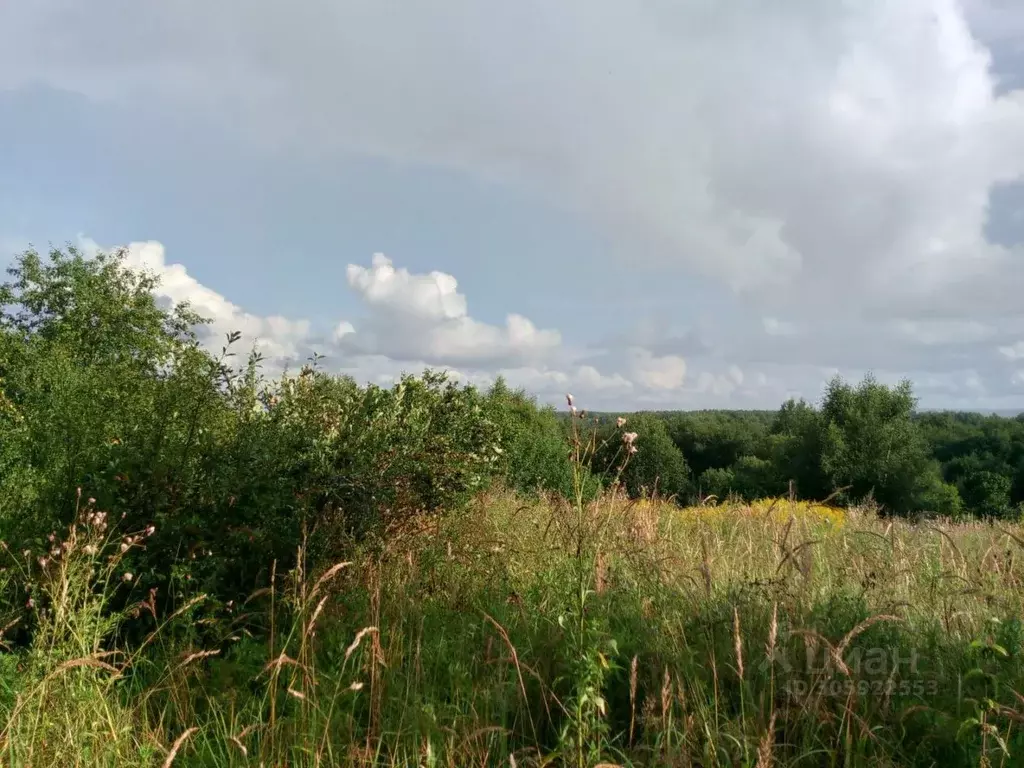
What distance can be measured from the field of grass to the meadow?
0.02 meters

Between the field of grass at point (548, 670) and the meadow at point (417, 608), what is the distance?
→ 0.02 m

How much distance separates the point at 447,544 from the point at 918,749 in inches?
125

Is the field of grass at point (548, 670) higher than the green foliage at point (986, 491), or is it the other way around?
the field of grass at point (548, 670)

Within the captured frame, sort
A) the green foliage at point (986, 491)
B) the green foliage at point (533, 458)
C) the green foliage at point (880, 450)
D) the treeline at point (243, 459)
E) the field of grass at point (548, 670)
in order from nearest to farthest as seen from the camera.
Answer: the field of grass at point (548, 670) < the treeline at point (243, 459) < the green foliage at point (533, 458) < the green foliage at point (880, 450) < the green foliage at point (986, 491)

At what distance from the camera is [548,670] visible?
3.17 meters

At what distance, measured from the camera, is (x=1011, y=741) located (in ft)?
8.63

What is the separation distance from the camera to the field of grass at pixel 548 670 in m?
2.54

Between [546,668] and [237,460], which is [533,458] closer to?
[237,460]

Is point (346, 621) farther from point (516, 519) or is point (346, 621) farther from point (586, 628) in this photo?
point (516, 519)

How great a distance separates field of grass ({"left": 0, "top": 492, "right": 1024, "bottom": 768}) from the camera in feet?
8.34

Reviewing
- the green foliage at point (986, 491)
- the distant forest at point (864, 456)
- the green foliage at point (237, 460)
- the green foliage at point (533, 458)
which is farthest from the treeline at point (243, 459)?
the green foliage at point (986, 491)

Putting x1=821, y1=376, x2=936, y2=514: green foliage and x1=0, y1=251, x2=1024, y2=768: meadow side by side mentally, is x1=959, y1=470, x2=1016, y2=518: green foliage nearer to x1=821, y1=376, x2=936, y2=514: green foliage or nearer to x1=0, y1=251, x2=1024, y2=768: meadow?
x1=821, y1=376, x2=936, y2=514: green foliage

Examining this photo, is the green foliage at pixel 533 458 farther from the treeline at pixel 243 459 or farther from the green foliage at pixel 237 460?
the green foliage at pixel 237 460

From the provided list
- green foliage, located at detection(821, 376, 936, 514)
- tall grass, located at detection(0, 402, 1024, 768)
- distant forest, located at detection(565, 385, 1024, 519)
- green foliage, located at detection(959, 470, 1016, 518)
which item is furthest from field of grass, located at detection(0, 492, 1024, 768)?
green foliage, located at detection(959, 470, 1016, 518)
